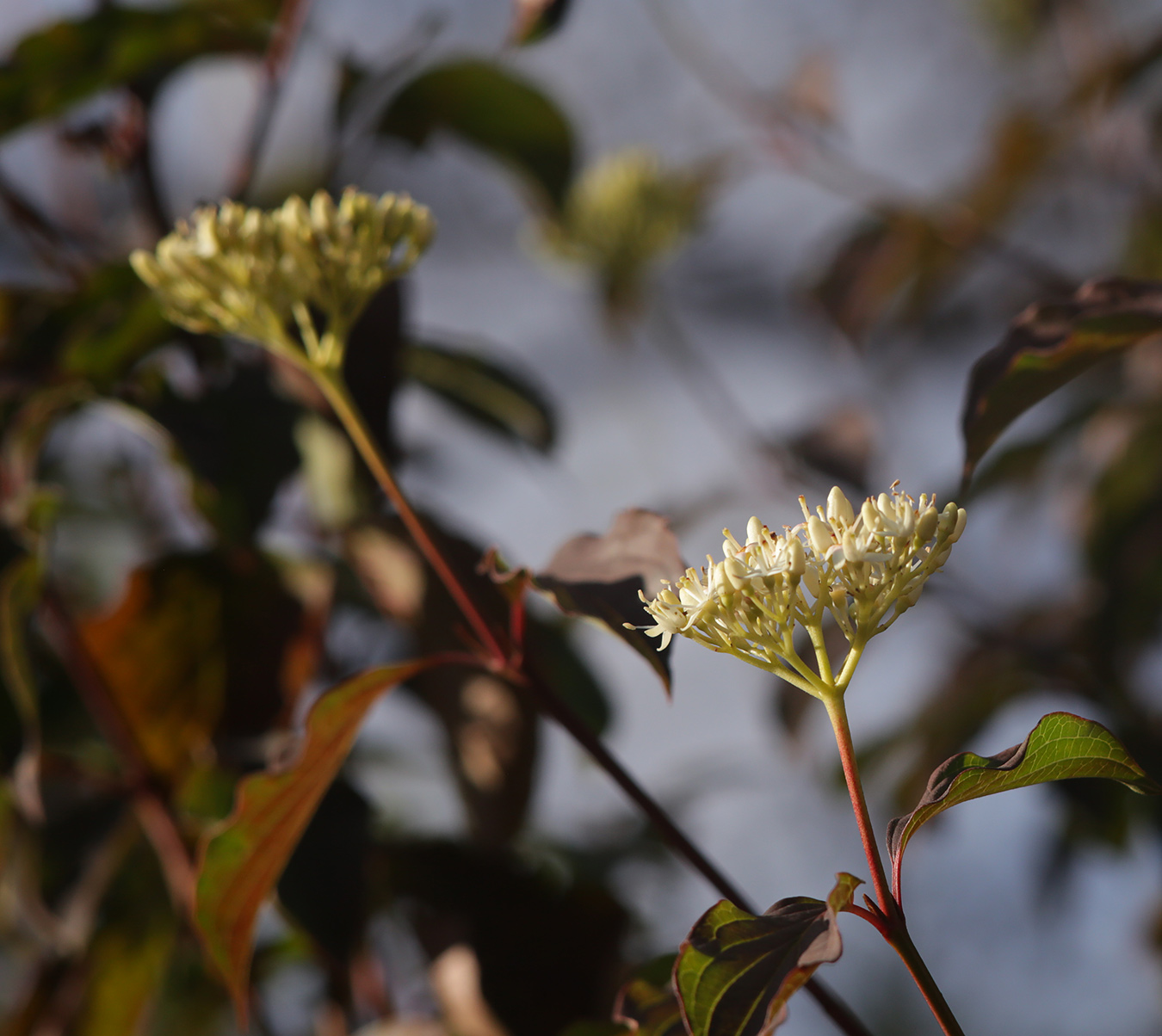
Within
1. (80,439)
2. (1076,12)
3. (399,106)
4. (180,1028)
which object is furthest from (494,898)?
(1076,12)

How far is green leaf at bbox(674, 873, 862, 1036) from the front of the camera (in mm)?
308

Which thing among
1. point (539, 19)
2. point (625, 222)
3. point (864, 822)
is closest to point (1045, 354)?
point (864, 822)

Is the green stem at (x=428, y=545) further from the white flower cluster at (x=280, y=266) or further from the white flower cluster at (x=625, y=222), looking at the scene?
the white flower cluster at (x=625, y=222)

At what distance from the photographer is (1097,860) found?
116 cm

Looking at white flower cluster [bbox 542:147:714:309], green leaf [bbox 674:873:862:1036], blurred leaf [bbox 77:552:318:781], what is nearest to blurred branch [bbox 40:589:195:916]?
blurred leaf [bbox 77:552:318:781]

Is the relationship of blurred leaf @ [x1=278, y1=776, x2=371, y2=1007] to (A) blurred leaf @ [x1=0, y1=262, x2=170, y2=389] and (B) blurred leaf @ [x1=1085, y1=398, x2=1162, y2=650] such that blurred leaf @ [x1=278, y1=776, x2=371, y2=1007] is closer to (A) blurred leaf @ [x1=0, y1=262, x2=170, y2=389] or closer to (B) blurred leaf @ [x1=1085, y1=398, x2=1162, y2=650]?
(A) blurred leaf @ [x1=0, y1=262, x2=170, y2=389]

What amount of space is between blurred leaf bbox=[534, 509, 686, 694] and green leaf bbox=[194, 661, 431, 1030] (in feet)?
0.32

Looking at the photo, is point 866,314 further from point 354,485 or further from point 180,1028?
point 180,1028

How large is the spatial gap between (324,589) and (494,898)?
29 cm

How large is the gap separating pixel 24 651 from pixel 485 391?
1.37 ft

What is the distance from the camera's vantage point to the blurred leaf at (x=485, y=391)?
2.72 ft

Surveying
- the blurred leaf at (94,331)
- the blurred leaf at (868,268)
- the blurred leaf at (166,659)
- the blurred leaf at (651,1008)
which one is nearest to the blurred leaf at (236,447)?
the blurred leaf at (94,331)

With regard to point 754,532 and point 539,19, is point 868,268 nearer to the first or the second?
point 539,19

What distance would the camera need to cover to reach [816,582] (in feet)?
1.22
